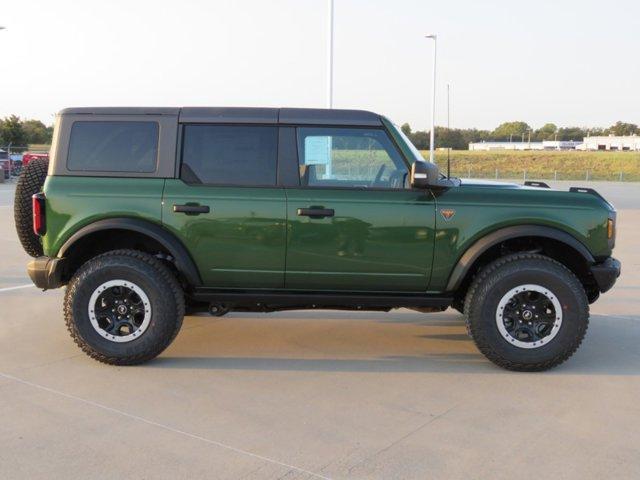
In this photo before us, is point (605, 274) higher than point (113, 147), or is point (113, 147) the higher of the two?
point (113, 147)

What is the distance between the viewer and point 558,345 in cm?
481

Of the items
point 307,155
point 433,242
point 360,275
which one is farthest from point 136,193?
point 433,242

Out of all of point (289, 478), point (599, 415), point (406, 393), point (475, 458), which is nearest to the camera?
point (289, 478)

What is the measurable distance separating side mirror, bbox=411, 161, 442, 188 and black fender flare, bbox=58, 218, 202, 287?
1718 millimetres

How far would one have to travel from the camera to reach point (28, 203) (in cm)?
524

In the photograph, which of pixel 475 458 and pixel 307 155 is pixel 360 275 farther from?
pixel 475 458

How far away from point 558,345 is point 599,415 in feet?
2.71

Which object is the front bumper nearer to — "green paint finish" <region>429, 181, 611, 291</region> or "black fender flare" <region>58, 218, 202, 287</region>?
"green paint finish" <region>429, 181, 611, 291</region>

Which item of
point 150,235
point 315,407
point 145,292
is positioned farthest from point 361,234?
point 145,292

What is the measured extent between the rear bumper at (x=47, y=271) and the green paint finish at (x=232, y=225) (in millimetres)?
863

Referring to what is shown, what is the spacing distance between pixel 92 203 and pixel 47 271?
60cm

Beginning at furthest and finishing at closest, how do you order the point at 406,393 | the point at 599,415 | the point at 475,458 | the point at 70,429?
1. the point at 406,393
2. the point at 599,415
3. the point at 70,429
4. the point at 475,458

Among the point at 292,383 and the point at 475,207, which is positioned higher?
the point at 475,207

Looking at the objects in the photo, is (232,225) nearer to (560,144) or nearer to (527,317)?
(527,317)
